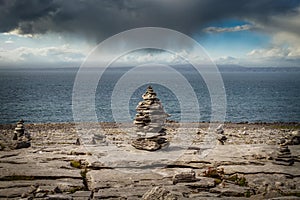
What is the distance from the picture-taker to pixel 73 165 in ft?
75.8

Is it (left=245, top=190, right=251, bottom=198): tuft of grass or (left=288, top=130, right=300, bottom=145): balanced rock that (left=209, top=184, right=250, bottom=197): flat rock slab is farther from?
(left=288, top=130, right=300, bottom=145): balanced rock

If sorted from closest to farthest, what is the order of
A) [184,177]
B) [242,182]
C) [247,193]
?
[247,193], [184,177], [242,182]

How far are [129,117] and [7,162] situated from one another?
69.5 m

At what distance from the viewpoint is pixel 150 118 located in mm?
27141

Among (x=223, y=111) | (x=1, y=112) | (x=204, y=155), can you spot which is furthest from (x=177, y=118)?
(x=204, y=155)

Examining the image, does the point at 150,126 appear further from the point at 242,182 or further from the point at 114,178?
the point at 242,182

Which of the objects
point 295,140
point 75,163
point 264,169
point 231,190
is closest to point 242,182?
point 231,190

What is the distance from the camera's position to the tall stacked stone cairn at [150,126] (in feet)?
86.0

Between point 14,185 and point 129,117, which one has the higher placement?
point 14,185

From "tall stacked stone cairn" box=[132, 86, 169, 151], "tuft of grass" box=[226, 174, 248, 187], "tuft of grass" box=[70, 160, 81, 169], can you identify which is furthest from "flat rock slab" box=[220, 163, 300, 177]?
"tuft of grass" box=[70, 160, 81, 169]

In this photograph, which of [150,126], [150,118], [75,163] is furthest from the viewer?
[150,118]

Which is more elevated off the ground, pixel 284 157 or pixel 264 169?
pixel 284 157

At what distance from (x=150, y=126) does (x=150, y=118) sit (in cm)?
70

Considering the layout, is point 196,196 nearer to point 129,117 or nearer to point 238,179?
point 238,179
